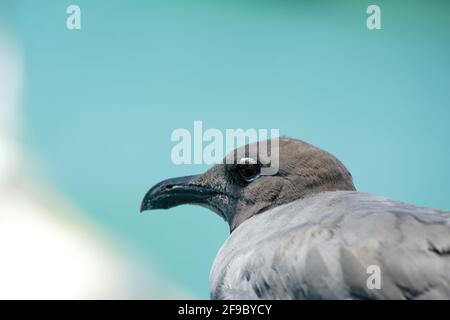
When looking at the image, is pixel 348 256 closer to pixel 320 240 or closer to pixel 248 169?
pixel 320 240

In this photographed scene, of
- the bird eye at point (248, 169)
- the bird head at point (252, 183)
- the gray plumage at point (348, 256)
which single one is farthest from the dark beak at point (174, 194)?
the gray plumage at point (348, 256)

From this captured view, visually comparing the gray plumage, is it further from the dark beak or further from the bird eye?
the dark beak

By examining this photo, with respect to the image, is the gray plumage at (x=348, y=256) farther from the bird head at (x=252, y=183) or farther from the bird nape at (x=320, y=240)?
the bird head at (x=252, y=183)

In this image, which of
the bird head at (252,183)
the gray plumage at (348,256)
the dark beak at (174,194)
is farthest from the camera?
the dark beak at (174,194)

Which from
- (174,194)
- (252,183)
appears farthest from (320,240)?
(174,194)

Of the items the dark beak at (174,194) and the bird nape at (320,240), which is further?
the dark beak at (174,194)

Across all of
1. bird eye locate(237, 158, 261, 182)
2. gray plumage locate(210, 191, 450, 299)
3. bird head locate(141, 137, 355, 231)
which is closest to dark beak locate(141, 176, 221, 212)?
bird head locate(141, 137, 355, 231)
